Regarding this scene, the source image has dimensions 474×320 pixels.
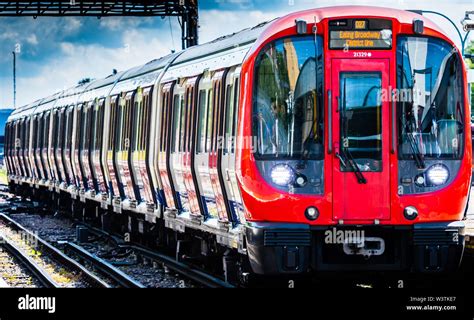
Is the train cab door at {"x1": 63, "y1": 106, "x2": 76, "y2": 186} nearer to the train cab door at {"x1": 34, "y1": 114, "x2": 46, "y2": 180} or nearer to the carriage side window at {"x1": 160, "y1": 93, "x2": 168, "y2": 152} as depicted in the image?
the train cab door at {"x1": 34, "y1": 114, "x2": 46, "y2": 180}

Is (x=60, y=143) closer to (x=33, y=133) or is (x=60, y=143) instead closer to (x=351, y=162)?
(x=33, y=133)

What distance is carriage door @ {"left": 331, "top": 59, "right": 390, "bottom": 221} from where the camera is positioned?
1236 centimetres

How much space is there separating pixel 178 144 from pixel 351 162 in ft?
14.5

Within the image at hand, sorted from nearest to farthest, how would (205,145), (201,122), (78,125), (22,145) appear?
(205,145)
(201,122)
(78,125)
(22,145)

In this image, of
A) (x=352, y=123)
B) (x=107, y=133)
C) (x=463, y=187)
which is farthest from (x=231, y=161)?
(x=107, y=133)

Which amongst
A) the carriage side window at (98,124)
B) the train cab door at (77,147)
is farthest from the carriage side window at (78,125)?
the carriage side window at (98,124)

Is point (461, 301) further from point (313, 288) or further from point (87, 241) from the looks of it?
point (87, 241)

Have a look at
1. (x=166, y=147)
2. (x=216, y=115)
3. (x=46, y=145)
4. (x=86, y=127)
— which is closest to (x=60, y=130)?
(x=46, y=145)

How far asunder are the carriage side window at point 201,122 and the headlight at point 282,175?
2.64 meters

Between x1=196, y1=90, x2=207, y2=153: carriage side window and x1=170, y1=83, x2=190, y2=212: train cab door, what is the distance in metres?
0.78

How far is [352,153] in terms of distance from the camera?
1238 centimetres

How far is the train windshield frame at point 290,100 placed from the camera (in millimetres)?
12409

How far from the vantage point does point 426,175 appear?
40.9ft

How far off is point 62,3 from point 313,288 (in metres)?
19.5
